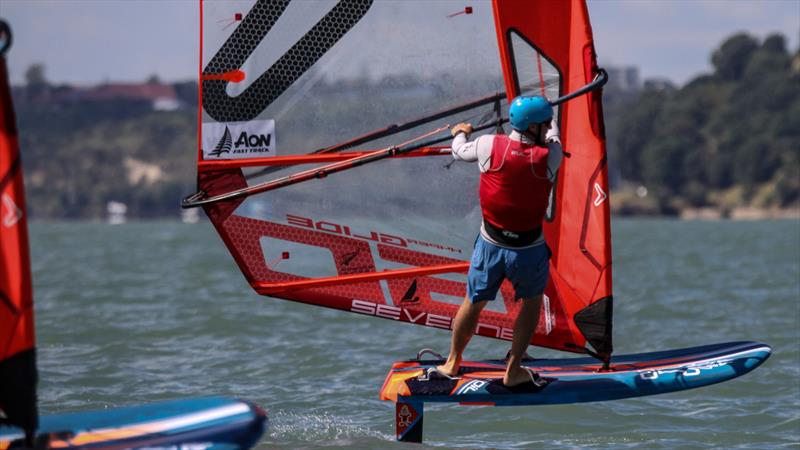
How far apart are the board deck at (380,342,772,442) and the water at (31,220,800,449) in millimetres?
469

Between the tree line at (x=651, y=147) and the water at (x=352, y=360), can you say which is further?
the tree line at (x=651, y=147)

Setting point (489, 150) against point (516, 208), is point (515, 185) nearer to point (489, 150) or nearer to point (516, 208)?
point (516, 208)

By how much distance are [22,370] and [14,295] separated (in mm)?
318

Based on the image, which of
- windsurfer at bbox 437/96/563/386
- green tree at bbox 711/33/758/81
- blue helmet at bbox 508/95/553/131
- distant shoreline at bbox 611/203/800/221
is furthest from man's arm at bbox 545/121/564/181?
green tree at bbox 711/33/758/81

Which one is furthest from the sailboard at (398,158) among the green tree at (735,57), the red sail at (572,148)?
the green tree at (735,57)

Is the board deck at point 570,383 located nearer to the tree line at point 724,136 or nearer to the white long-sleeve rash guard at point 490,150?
the white long-sleeve rash guard at point 490,150

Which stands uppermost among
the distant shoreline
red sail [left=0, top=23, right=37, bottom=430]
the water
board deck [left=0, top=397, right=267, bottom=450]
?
the distant shoreline

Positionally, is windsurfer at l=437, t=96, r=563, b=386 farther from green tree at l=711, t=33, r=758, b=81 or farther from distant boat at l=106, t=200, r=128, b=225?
green tree at l=711, t=33, r=758, b=81

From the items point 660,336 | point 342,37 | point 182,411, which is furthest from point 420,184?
point 660,336

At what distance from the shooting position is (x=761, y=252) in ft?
109

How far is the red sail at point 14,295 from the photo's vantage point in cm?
566

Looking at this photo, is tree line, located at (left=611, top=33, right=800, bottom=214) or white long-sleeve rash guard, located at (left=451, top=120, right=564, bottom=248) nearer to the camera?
white long-sleeve rash guard, located at (left=451, top=120, right=564, bottom=248)

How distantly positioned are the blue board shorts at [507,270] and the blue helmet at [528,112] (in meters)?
0.66

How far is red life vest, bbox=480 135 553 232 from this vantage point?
6.91 metres
